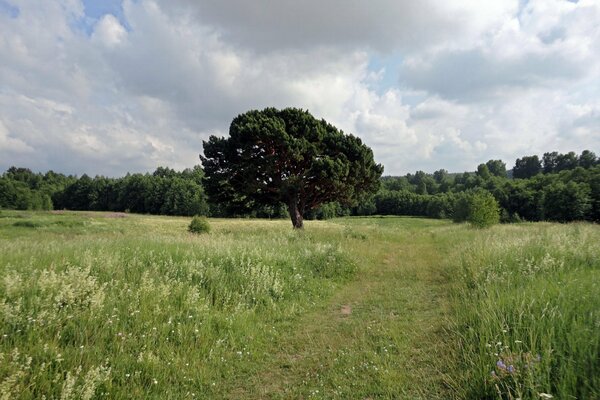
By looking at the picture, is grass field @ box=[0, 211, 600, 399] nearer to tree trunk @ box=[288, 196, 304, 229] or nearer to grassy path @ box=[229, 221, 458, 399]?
grassy path @ box=[229, 221, 458, 399]

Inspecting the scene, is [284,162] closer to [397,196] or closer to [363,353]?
[363,353]

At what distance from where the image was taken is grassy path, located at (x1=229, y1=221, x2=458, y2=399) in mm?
3659

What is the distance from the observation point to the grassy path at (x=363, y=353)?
3.66 m

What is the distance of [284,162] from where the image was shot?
2200 centimetres

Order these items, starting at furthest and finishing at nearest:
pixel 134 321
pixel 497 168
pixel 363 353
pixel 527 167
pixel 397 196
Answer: pixel 497 168 < pixel 527 167 < pixel 397 196 < pixel 134 321 < pixel 363 353

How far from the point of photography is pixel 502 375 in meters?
2.84

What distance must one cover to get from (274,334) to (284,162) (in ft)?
57.0

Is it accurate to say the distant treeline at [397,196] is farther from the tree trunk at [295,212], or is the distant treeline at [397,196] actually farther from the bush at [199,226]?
the tree trunk at [295,212]

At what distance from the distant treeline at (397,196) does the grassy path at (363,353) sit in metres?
61.6

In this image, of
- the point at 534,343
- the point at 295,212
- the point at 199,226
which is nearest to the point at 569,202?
the point at 295,212

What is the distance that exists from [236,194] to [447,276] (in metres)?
18.7

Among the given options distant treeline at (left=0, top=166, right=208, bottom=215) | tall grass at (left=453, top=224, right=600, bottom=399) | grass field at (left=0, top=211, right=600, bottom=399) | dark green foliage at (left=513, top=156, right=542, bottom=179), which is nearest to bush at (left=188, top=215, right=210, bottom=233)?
grass field at (left=0, top=211, right=600, bottom=399)

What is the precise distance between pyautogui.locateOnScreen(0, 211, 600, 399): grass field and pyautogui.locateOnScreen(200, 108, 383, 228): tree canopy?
557 inches

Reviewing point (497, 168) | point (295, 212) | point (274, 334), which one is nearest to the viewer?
point (274, 334)
